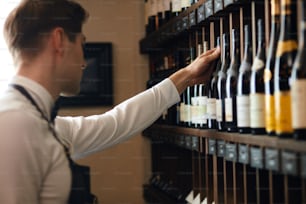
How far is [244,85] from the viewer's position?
1.70 meters

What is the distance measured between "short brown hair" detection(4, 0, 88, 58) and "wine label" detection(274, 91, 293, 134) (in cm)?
60

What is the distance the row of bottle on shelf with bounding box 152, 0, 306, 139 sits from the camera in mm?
1292

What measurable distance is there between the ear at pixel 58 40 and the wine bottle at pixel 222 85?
51 centimetres

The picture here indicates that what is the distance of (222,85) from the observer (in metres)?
1.95

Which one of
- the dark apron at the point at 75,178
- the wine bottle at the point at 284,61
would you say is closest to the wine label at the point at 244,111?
the wine bottle at the point at 284,61

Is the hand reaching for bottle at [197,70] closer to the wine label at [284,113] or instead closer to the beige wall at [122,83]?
the wine label at [284,113]

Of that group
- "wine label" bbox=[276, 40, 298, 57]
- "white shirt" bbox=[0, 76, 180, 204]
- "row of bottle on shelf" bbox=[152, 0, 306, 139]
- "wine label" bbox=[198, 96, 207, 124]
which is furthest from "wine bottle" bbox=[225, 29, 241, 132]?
"white shirt" bbox=[0, 76, 180, 204]

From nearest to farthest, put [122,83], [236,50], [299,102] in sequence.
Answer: [299,102] → [236,50] → [122,83]

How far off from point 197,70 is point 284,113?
2.04 feet

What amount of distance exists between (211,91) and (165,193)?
39.9 inches

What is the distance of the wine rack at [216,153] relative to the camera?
4.43 feet

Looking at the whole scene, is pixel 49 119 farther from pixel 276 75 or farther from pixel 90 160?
pixel 90 160

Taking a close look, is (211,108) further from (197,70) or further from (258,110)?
(258,110)

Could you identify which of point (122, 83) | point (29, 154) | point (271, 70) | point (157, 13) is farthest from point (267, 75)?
point (122, 83)
